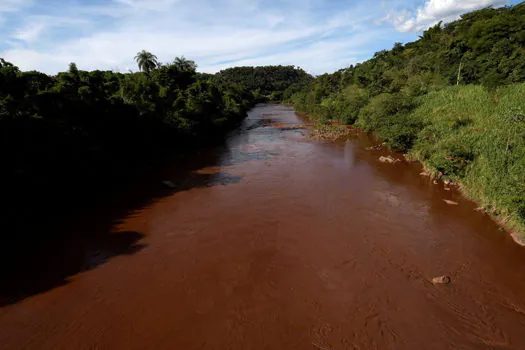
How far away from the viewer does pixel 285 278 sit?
894 cm

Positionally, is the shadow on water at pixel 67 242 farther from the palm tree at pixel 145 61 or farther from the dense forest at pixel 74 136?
the palm tree at pixel 145 61

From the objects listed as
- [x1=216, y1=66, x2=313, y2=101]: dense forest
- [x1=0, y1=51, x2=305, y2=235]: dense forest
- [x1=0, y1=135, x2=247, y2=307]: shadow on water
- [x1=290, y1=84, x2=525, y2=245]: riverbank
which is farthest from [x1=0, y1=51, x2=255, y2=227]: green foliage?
[x1=216, y1=66, x2=313, y2=101]: dense forest

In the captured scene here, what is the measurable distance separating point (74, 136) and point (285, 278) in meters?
12.1

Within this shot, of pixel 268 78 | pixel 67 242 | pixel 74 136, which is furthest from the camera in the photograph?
pixel 268 78

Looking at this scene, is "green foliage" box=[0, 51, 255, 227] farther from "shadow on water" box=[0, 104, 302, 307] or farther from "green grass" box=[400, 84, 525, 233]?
"green grass" box=[400, 84, 525, 233]

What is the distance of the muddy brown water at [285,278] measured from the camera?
7.06 metres

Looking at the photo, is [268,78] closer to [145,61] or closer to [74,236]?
[145,61]

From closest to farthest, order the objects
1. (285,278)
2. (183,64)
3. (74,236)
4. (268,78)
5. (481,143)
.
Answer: (285,278)
(74,236)
(481,143)
(183,64)
(268,78)

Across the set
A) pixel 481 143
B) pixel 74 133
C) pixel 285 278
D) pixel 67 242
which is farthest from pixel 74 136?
pixel 481 143

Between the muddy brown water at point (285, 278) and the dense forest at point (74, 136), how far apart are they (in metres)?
2.29

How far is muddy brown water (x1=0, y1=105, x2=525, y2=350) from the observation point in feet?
23.2

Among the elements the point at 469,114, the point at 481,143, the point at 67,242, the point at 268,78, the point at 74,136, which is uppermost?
the point at 268,78

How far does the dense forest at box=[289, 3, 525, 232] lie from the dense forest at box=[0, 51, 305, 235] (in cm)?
1782

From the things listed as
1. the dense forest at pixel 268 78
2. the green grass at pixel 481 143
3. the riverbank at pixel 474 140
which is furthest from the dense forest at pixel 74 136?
the dense forest at pixel 268 78
